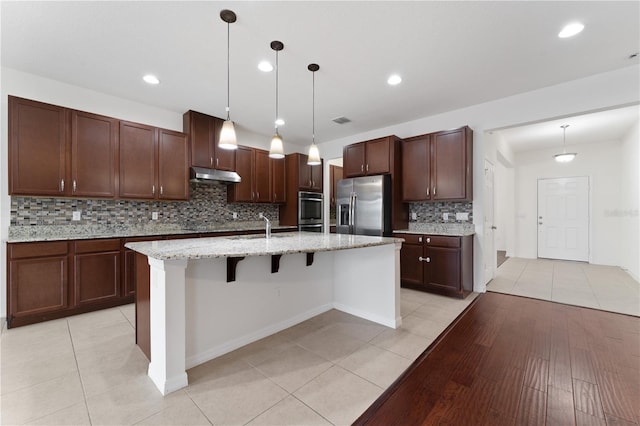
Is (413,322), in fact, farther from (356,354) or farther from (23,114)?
(23,114)

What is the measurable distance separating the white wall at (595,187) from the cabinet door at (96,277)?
846 centimetres

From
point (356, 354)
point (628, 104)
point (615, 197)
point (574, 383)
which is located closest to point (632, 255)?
point (615, 197)

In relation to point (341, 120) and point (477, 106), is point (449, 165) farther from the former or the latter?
point (341, 120)

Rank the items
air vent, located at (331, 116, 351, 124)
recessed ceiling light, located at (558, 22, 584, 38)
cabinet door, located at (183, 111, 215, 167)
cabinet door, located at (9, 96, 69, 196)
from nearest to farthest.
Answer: recessed ceiling light, located at (558, 22, 584, 38), cabinet door, located at (9, 96, 69, 196), cabinet door, located at (183, 111, 215, 167), air vent, located at (331, 116, 351, 124)

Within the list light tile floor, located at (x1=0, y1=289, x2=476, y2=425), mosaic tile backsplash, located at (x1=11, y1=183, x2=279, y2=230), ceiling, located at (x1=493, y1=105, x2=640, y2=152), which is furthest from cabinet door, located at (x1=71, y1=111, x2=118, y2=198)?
ceiling, located at (x1=493, y1=105, x2=640, y2=152)

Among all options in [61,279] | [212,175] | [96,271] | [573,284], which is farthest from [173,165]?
[573,284]

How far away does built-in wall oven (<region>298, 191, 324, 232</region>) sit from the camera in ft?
17.5

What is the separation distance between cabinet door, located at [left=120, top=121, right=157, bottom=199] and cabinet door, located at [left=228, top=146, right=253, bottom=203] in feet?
4.11

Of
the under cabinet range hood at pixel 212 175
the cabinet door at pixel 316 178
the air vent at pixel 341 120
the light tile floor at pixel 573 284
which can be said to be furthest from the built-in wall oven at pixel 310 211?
the light tile floor at pixel 573 284

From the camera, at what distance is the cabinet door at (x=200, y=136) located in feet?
13.4

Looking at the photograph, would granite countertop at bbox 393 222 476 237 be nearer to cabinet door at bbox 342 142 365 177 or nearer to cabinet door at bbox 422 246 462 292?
cabinet door at bbox 422 246 462 292

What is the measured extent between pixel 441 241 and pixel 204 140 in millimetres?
3949

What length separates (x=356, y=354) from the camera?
2.19 metres

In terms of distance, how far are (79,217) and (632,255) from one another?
8.93 m
